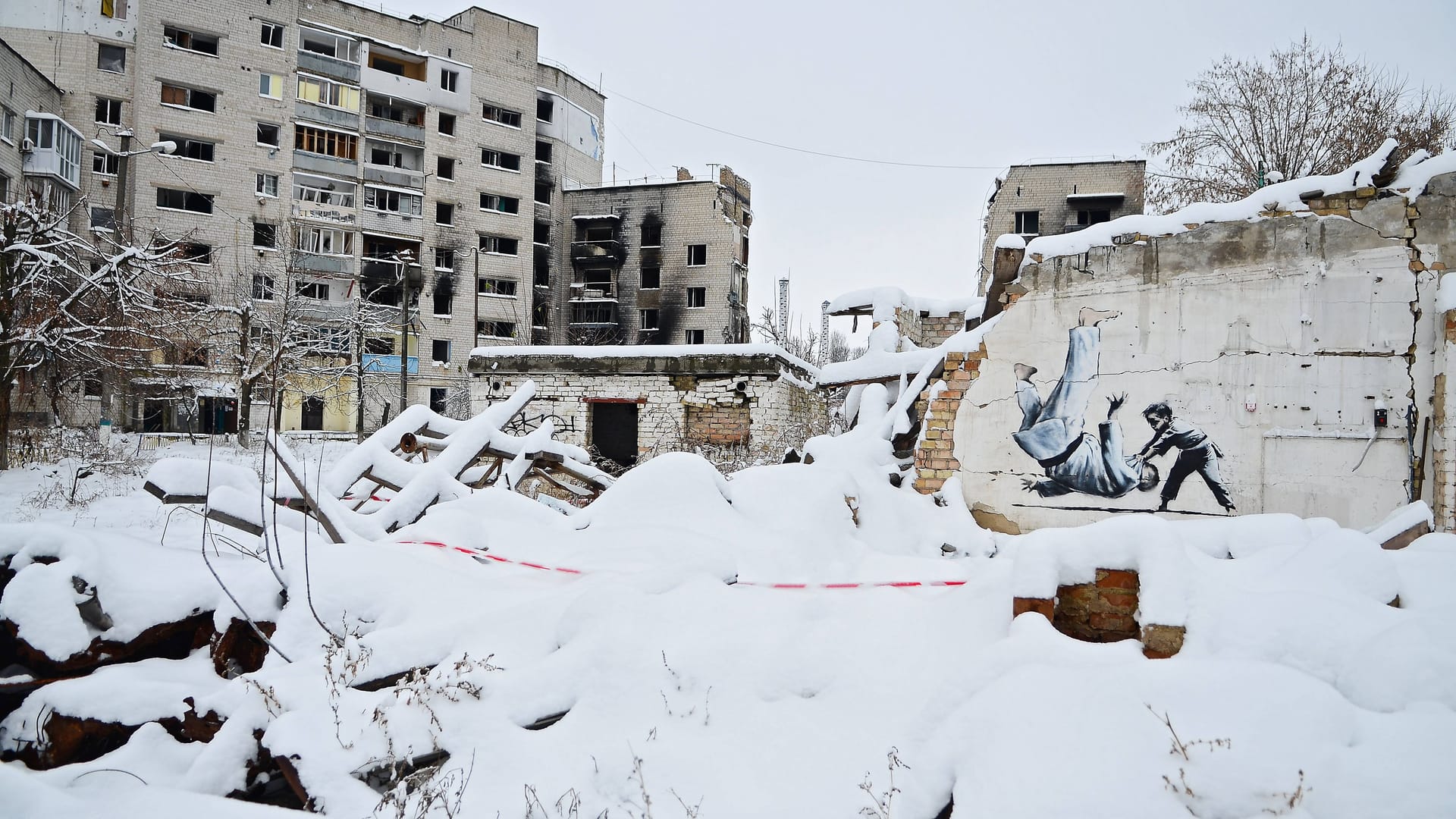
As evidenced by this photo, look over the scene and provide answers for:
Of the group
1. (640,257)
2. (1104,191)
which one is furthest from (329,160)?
(1104,191)

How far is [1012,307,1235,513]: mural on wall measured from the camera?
19.7ft

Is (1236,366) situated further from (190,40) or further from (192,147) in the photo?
(190,40)

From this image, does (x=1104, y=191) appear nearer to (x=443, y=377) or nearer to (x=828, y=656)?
(x=443, y=377)

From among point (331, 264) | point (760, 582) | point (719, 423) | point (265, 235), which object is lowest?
point (760, 582)

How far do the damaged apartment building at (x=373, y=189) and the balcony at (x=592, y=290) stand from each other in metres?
0.11

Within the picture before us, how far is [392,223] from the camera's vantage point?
33.2 metres

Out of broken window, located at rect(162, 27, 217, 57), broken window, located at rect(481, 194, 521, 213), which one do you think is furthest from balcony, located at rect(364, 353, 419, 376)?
broken window, located at rect(162, 27, 217, 57)

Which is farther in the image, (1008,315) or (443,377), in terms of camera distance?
(443,377)

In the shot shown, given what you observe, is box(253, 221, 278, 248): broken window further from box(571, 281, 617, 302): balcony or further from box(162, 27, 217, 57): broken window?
box(571, 281, 617, 302): balcony

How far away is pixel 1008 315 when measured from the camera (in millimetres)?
6805

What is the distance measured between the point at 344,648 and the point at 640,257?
1335 inches

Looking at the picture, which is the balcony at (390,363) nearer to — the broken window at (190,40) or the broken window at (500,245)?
the broken window at (500,245)

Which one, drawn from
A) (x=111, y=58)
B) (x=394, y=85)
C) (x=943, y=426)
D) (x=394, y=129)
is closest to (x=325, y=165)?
(x=394, y=129)

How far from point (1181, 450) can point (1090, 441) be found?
2.14 feet
